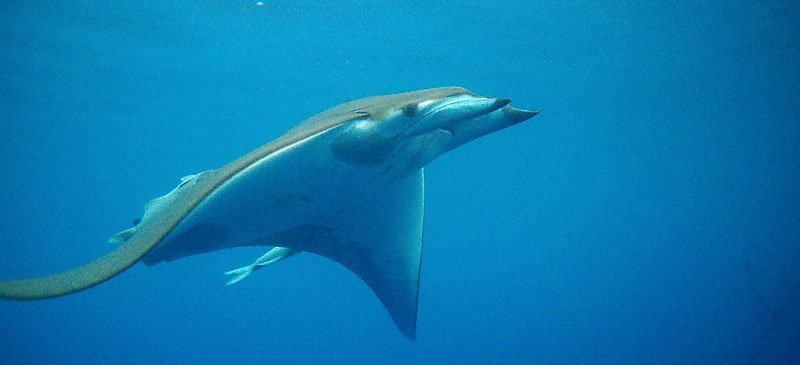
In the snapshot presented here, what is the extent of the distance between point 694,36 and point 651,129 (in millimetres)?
15011

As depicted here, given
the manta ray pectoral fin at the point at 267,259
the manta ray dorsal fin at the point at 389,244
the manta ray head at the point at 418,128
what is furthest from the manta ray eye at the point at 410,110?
the manta ray pectoral fin at the point at 267,259

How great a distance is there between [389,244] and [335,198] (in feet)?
2.76

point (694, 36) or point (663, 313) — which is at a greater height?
point (694, 36)

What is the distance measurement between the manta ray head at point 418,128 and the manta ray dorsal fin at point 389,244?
0.53 meters

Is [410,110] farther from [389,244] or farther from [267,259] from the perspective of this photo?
[267,259]

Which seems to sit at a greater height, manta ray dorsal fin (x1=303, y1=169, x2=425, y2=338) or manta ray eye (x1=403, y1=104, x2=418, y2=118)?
manta ray eye (x1=403, y1=104, x2=418, y2=118)

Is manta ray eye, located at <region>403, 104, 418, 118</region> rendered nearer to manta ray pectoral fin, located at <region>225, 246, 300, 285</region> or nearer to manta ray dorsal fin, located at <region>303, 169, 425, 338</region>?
manta ray dorsal fin, located at <region>303, 169, 425, 338</region>

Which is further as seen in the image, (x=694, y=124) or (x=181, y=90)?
(x=694, y=124)

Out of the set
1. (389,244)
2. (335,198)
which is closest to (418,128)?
(335,198)

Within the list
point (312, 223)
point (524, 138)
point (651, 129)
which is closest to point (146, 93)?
point (312, 223)

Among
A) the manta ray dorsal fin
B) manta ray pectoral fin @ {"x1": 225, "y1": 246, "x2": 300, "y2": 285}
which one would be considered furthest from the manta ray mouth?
manta ray pectoral fin @ {"x1": 225, "y1": 246, "x2": 300, "y2": 285}

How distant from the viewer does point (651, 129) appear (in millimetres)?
28688

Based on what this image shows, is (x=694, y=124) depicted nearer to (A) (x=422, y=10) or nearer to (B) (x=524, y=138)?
(B) (x=524, y=138)

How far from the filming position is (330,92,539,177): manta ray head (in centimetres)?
194
